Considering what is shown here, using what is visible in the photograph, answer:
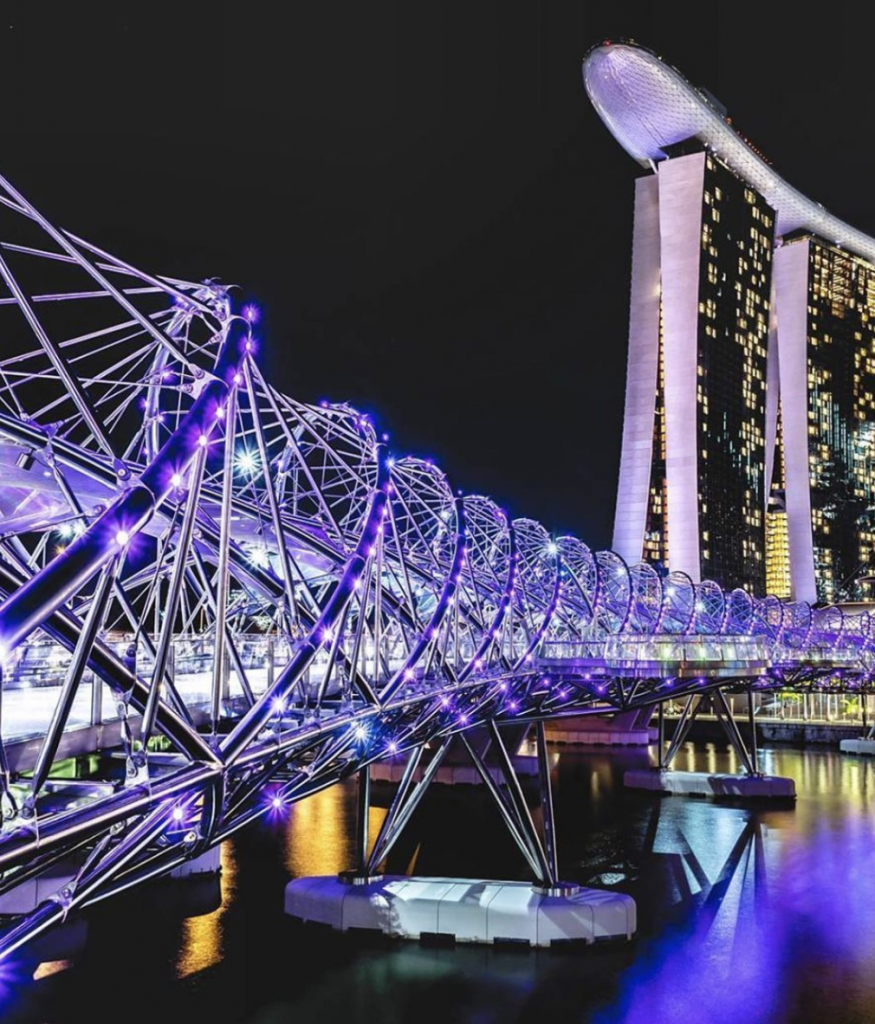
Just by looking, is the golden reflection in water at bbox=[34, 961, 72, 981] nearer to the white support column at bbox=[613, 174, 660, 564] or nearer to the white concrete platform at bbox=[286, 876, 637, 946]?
the white concrete platform at bbox=[286, 876, 637, 946]

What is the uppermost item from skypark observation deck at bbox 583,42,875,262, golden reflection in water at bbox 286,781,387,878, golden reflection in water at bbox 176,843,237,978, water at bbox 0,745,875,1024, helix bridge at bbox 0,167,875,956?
skypark observation deck at bbox 583,42,875,262

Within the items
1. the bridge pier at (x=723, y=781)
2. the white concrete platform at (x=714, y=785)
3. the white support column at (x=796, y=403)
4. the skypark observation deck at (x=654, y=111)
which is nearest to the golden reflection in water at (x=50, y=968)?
the bridge pier at (x=723, y=781)

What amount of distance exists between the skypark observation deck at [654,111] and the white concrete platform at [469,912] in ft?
361

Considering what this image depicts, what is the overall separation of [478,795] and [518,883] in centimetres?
2538

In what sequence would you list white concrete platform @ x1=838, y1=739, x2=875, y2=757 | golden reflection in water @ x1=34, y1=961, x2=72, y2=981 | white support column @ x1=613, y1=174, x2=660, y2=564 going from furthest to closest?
white support column @ x1=613, y1=174, x2=660, y2=564
white concrete platform @ x1=838, y1=739, x2=875, y2=757
golden reflection in water @ x1=34, y1=961, x2=72, y2=981

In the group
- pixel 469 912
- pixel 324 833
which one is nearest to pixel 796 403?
pixel 324 833

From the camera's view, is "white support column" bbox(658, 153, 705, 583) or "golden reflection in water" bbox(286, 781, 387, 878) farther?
"white support column" bbox(658, 153, 705, 583)

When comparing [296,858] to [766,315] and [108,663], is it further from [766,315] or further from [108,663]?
[766,315]

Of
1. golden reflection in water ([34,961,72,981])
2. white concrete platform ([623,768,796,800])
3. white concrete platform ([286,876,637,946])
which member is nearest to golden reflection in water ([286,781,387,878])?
white concrete platform ([286,876,637,946])

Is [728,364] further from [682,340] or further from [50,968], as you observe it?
[50,968]

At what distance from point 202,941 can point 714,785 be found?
107 ft

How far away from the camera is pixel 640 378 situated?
417ft

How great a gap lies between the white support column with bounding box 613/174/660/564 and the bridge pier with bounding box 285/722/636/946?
91.5 meters

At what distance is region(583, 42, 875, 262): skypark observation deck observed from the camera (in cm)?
12075
